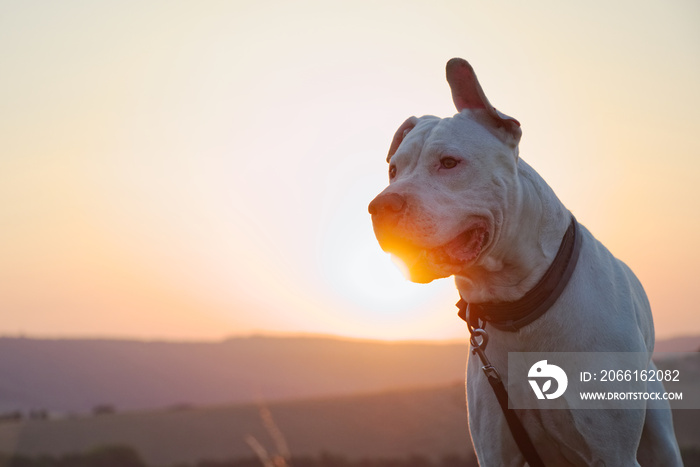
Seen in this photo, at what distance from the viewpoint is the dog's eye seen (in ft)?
11.8

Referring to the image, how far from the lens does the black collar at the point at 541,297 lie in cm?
379

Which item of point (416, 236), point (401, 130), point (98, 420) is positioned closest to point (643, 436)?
point (416, 236)

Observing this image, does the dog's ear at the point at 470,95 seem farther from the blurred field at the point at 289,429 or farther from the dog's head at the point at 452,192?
Answer: the blurred field at the point at 289,429

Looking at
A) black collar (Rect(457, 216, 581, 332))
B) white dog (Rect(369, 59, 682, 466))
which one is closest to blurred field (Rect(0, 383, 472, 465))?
white dog (Rect(369, 59, 682, 466))

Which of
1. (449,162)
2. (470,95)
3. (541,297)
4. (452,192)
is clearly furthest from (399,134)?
(541,297)

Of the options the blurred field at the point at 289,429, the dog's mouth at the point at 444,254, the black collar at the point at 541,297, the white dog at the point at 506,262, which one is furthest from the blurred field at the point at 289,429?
the dog's mouth at the point at 444,254

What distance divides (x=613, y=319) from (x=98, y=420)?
4543 centimetres

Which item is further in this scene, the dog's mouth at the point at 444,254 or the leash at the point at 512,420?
the leash at the point at 512,420

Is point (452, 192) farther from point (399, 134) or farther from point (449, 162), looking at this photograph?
point (399, 134)

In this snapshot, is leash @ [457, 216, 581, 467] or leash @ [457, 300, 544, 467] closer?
leash @ [457, 216, 581, 467]

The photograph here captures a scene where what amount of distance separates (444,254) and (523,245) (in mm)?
529

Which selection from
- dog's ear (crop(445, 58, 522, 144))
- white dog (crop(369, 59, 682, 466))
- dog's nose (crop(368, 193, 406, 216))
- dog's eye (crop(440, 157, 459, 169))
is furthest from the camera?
dog's ear (crop(445, 58, 522, 144))

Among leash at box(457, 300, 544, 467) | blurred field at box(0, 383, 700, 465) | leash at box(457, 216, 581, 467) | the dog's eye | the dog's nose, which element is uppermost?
the dog's eye

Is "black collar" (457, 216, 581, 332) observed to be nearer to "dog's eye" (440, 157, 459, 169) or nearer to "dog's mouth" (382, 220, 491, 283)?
"dog's mouth" (382, 220, 491, 283)
